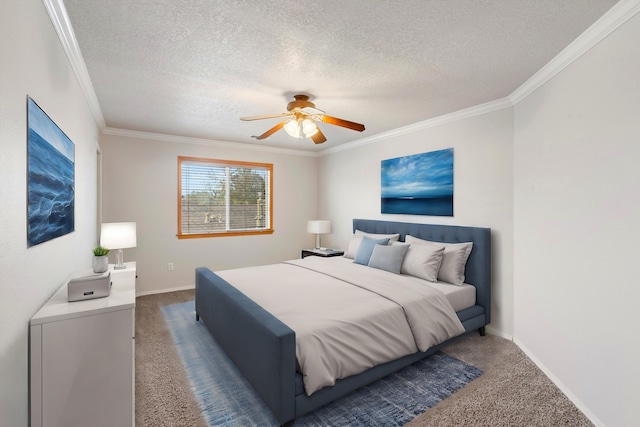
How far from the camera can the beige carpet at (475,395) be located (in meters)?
1.96

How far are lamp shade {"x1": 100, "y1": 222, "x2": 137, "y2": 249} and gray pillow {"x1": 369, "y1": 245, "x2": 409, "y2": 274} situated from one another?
2.79 meters

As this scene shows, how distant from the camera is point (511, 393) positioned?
2.23 m

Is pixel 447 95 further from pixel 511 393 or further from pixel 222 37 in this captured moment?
pixel 511 393

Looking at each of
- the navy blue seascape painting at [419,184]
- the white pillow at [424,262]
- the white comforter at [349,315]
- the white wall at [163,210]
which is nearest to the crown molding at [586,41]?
the navy blue seascape painting at [419,184]

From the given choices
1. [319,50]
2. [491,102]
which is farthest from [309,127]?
[491,102]

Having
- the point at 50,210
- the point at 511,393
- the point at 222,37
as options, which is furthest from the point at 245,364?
the point at 222,37

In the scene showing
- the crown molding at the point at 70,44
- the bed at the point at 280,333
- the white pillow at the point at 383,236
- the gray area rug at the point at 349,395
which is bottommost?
the gray area rug at the point at 349,395

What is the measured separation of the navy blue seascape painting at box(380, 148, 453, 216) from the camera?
3773 mm

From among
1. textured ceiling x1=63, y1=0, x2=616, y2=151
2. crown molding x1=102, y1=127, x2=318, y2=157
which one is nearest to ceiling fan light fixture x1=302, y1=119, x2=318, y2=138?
textured ceiling x1=63, y1=0, x2=616, y2=151

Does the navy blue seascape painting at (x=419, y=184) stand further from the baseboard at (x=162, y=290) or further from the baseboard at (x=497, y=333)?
the baseboard at (x=162, y=290)

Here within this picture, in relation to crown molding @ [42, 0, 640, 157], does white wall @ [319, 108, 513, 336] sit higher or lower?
lower

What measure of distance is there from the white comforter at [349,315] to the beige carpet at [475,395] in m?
0.41

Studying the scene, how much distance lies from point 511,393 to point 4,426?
2876 mm

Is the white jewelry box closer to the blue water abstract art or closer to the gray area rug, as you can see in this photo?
the blue water abstract art
